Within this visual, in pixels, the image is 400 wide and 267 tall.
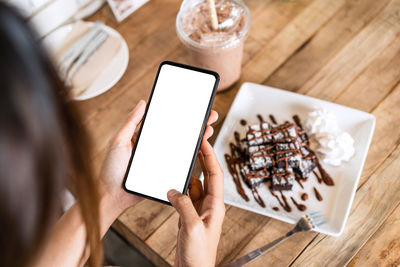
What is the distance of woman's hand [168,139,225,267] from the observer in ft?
2.56

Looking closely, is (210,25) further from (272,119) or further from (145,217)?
(145,217)

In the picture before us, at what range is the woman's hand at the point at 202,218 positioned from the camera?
78 centimetres

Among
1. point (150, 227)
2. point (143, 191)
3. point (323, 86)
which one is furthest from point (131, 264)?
point (323, 86)

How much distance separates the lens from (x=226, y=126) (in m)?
1.12

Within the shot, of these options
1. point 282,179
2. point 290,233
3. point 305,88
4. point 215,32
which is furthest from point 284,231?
point 215,32

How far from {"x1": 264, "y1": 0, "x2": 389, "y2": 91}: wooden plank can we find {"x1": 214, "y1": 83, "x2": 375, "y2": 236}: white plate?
0.09 m

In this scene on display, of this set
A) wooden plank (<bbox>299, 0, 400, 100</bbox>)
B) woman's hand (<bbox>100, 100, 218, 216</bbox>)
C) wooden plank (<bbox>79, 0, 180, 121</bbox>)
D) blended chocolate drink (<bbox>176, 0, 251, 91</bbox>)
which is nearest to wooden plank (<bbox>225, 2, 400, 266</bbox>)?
wooden plank (<bbox>299, 0, 400, 100</bbox>)

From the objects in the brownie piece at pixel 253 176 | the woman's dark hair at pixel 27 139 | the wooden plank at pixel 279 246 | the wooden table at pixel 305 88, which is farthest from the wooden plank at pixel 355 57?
the woman's dark hair at pixel 27 139

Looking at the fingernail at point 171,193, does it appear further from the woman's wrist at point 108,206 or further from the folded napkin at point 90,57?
the folded napkin at point 90,57

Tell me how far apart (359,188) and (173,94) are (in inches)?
22.6

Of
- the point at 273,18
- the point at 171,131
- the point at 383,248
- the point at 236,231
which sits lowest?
the point at 383,248

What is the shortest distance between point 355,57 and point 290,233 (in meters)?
0.63

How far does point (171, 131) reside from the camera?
0.88 meters

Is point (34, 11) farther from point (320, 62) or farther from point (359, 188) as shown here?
point (359, 188)
